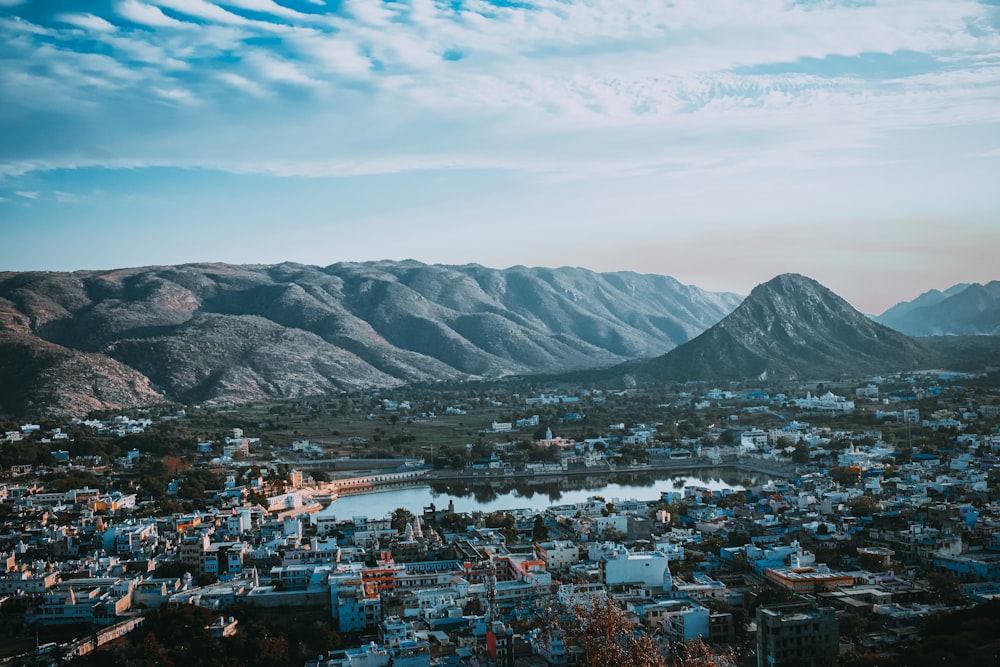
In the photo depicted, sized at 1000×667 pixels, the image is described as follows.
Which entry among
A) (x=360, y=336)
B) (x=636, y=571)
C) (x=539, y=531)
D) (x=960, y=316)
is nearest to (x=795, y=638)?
(x=636, y=571)

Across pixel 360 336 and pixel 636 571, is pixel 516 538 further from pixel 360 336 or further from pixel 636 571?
pixel 360 336

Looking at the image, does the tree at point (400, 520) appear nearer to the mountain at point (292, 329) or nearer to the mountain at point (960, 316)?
the mountain at point (292, 329)

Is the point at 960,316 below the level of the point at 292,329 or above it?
below

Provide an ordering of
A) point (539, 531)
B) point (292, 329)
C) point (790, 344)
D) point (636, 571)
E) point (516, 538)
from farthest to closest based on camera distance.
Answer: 1. point (292, 329)
2. point (790, 344)
3. point (539, 531)
4. point (516, 538)
5. point (636, 571)

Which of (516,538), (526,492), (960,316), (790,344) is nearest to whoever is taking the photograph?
(516,538)

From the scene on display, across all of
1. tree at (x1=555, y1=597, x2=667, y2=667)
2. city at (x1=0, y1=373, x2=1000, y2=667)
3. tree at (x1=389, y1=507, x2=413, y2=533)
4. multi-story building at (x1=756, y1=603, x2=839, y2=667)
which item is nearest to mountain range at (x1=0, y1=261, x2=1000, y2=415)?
city at (x1=0, y1=373, x2=1000, y2=667)

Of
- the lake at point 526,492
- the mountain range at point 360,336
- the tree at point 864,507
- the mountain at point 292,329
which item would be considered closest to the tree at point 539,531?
the lake at point 526,492
